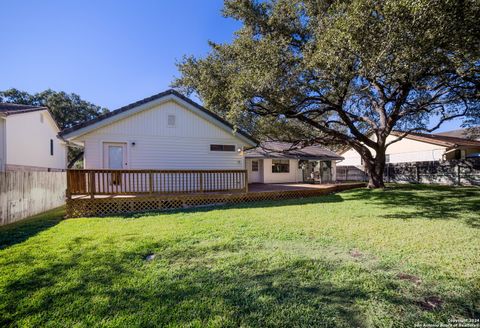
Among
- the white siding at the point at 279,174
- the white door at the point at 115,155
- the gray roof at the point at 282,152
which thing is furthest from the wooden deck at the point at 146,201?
the white siding at the point at 279,174

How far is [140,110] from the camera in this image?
1000 cm

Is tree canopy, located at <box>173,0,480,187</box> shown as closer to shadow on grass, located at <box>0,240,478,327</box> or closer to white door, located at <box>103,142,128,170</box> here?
white door, located at <box>103,142,128,170</box>

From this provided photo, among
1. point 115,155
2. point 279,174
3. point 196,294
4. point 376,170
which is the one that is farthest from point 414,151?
point 196,294

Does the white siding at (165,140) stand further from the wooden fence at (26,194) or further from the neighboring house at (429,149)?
the neighboring house at (429,149)

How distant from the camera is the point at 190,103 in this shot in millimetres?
10656

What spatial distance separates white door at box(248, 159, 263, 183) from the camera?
1989 centimetres

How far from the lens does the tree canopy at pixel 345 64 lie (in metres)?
6.13

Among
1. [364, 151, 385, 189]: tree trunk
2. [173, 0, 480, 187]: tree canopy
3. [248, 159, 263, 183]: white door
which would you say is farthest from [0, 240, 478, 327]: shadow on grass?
[248, 159, 263, 183]: white door

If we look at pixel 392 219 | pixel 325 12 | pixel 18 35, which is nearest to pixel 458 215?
pixel 392 219

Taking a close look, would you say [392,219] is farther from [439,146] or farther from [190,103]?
[439,146]

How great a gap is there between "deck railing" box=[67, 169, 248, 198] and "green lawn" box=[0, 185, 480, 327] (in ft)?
7.25

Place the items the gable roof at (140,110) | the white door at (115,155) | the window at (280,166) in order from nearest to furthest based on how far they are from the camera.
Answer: the gable roof at (140,110)
the white door at (115,155)
the window at (280,166)

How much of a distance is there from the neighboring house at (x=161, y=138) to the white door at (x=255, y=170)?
27.0ft

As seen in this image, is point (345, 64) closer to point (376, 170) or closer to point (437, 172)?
point (376, 170)
